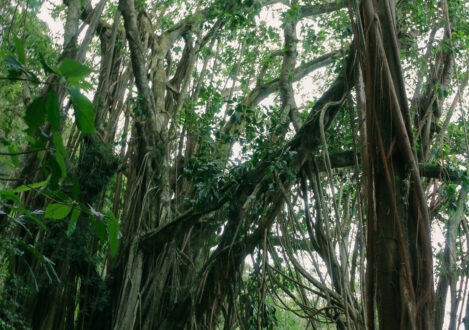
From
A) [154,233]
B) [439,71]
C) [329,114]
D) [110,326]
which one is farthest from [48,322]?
[439,71]

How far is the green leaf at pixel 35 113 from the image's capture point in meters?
0.61

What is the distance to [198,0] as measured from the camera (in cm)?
443

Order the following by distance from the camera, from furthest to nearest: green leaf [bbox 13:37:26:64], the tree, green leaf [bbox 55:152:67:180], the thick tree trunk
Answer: the tree
the thick tree trunk
green leaf [bbox 55:152:67:180]
green leaf [bbox 13:37:26:64]

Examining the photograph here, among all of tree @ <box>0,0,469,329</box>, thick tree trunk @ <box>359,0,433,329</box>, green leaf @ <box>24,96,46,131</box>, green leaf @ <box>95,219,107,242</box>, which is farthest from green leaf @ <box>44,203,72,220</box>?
thick tree trunk @ <box>359,0,433,329</box>

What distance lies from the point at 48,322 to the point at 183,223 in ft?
3.69

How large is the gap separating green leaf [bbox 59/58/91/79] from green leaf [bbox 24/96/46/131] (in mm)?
55

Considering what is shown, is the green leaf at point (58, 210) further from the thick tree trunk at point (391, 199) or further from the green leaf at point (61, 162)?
the thick tree trunk at point (391, 199)

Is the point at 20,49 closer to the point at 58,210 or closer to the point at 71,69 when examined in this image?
the point at 71,69

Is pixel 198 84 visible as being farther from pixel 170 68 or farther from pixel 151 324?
pixel 151 324

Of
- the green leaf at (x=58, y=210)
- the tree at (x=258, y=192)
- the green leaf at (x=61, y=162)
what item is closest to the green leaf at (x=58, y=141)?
the green leaf at (x=61, y=162)

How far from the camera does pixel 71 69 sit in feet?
2.00

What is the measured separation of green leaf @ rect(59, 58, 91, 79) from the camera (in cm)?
60

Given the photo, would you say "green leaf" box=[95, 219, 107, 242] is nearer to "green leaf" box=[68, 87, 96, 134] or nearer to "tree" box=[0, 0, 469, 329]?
"green leaf" box=[68, 87, 96, 134]

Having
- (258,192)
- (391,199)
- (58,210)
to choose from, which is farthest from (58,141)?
(258,192)
